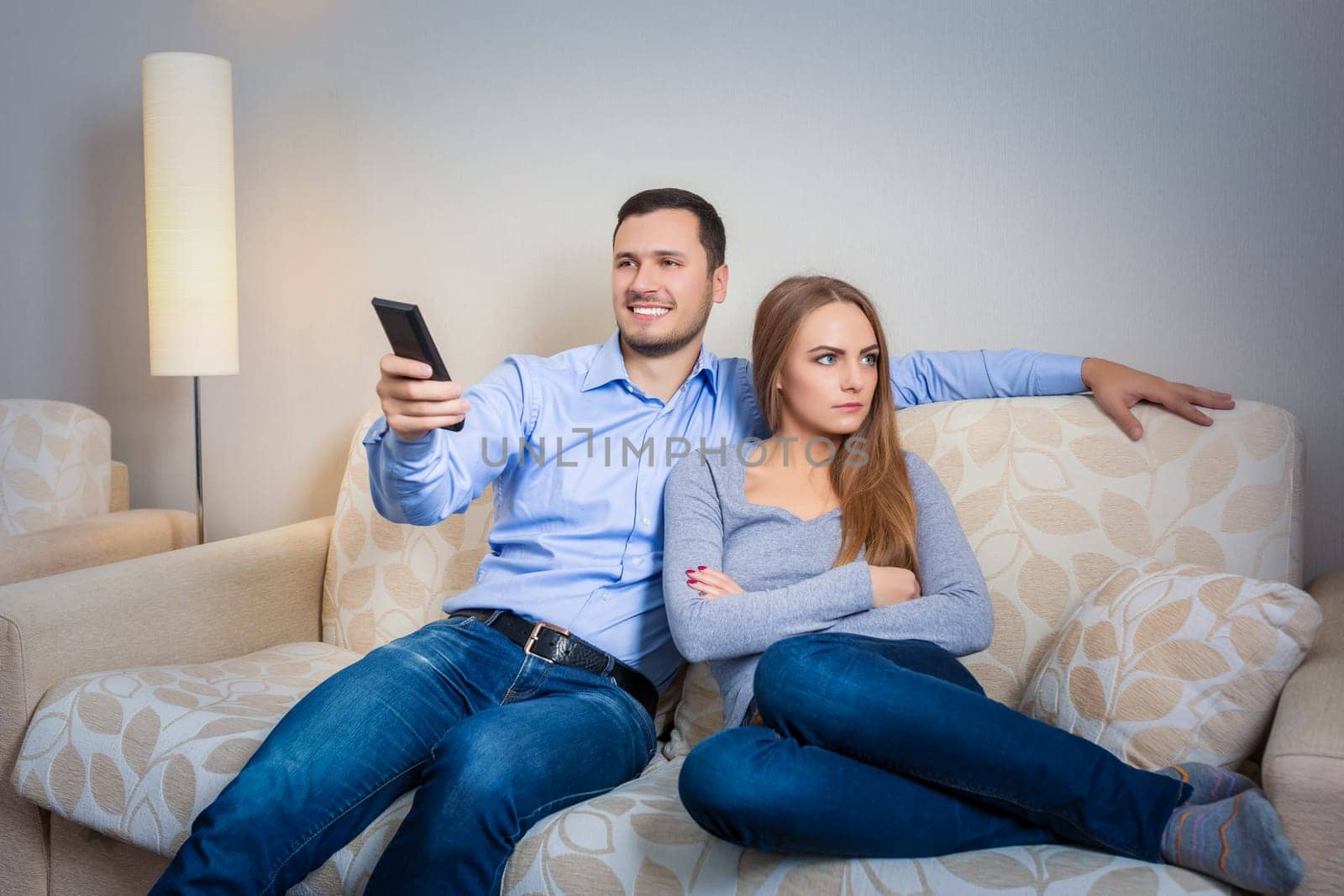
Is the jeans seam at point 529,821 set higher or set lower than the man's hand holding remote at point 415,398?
lower

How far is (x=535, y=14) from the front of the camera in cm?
225

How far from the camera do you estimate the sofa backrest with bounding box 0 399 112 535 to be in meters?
2.35

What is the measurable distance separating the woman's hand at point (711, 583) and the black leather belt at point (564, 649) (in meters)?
0.22

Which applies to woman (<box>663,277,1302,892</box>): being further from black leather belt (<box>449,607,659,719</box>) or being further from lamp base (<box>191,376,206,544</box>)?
lamp base (<box>191,376,206,544</box>)

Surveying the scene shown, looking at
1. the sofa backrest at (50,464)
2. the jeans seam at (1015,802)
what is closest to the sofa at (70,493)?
the sofa backrest at (50,464)

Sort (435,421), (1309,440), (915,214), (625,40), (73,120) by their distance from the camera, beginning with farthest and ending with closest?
(73,120), (625,40), (915,214), (1309,440), (435,421)

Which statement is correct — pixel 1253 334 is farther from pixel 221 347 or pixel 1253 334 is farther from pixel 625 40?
pixel 221 347

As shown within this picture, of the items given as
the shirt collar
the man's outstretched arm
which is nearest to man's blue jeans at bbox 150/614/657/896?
the shirt collar

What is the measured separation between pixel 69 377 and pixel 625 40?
1.85 m

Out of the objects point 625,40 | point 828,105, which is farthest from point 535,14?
point 828,105

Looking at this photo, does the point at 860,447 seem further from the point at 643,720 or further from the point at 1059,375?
the point at 643,720

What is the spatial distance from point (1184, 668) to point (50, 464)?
7.81ft

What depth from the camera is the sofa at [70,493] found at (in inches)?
88.5

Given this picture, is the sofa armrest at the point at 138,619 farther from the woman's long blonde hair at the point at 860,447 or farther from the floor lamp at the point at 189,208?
the woman's long blonde hair at the point at 860,447
